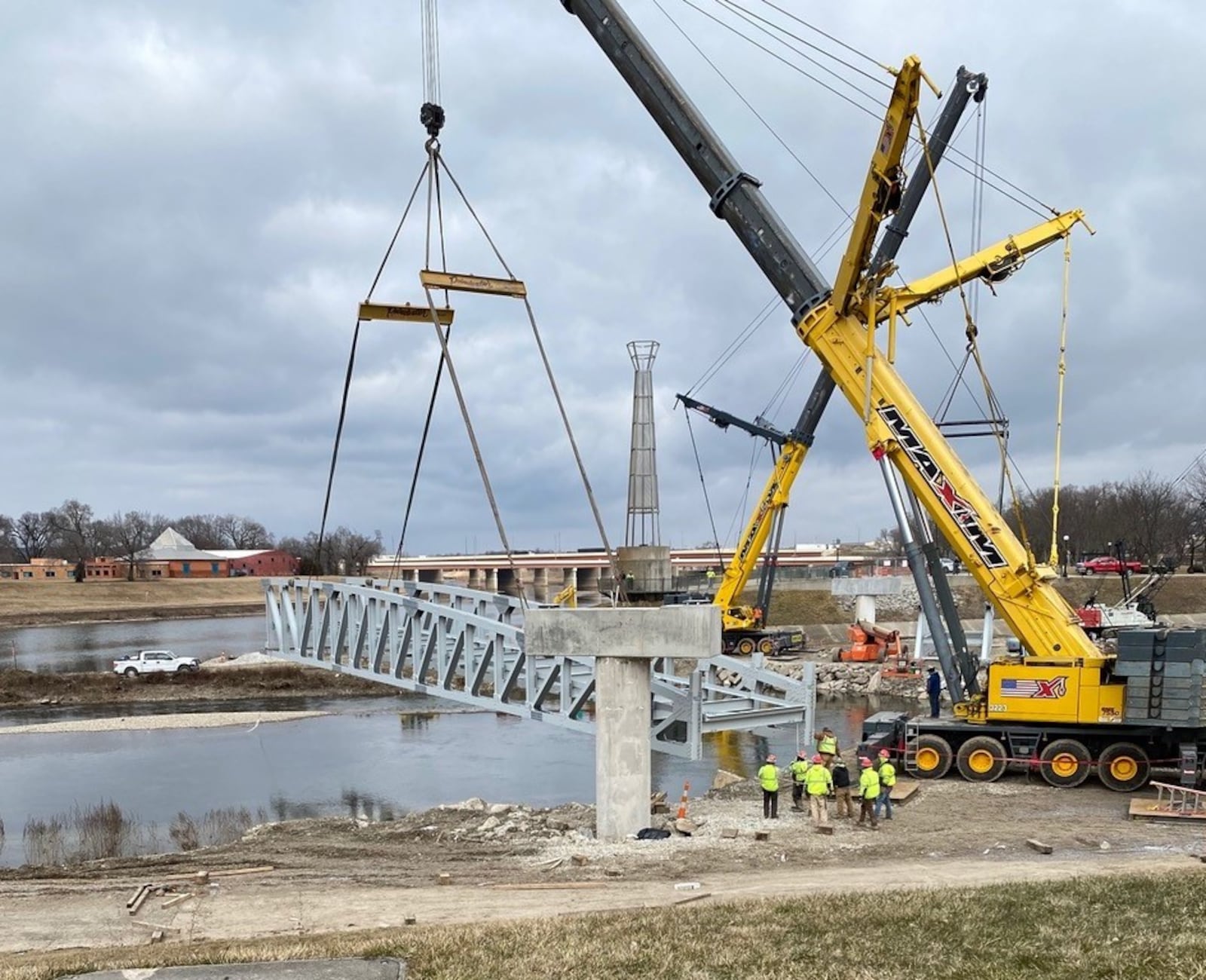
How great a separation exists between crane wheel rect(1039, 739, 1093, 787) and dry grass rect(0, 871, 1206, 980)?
8.88 m

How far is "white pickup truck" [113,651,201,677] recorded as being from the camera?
51719 millimetres

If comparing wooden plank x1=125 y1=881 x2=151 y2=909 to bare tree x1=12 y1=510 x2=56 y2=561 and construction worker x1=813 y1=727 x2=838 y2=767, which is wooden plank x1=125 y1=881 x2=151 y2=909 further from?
bare tree x1=12 y1=510 x2=56 y2=561

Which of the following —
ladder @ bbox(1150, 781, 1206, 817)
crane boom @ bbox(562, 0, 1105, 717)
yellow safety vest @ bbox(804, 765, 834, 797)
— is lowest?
ladder @ bbox(1150, 781, 1206, 817)

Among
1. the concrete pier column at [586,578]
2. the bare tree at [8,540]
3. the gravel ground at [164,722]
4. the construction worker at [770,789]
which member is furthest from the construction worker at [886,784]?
the bare tree at [8,540]

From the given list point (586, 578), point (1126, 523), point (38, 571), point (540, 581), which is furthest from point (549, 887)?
point (586, 578)

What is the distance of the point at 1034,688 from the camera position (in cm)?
1988

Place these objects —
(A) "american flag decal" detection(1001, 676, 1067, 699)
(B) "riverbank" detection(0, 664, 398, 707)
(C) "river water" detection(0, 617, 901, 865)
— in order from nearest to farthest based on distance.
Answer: (A) "american flag decal" detection(1001, 676, 1067, 699) < (C) "river water" detection(0, 617, 901, 865) < (B) "riverbank" detection(0, 664, 398, 707)

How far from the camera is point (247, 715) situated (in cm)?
4244

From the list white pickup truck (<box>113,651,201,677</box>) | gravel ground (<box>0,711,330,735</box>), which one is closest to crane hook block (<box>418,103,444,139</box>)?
gravel ground (<box>0,711,330,735</box>)

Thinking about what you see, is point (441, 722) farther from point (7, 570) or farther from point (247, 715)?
point (7, 570)

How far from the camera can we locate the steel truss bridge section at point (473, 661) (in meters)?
21.8

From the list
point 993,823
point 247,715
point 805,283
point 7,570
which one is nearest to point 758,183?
point 805,283

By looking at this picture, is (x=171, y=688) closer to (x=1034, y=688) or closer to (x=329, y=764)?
(x=329, y=764)

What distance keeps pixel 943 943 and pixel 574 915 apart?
156 inches
